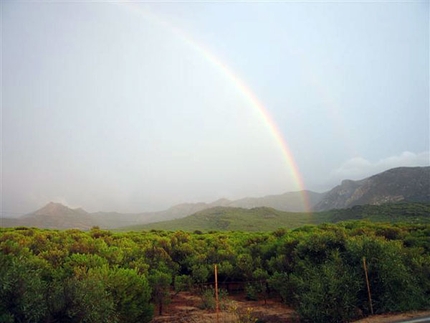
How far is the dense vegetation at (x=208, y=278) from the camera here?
37.7ft

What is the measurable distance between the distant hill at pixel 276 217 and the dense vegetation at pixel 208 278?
71993 millimetres

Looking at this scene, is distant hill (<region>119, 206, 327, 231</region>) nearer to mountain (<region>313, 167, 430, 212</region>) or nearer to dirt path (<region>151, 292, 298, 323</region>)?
mountain (<region>313, 167, 430, 212</region>)

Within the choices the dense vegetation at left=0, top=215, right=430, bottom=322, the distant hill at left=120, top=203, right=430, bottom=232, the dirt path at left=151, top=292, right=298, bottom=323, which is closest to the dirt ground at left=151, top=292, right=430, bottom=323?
the dirt path at left=151, top=292, right=298, bottom=323

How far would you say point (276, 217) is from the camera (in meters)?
168

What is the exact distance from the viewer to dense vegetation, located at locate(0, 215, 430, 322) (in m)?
11.5

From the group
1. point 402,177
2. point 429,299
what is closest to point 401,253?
point 429,299

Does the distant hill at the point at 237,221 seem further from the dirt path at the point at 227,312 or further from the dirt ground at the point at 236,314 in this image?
A: the dirt ground at the point at 236,314

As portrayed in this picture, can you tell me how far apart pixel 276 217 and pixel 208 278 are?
473 ft

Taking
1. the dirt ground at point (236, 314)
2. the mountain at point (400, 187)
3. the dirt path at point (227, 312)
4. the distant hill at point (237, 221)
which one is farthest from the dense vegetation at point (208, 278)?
the mountain at point (400, 187)

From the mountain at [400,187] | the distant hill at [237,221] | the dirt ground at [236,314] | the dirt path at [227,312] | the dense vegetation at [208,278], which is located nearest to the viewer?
the dense vegetation at [208,278]

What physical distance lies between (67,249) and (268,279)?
16.3 metres

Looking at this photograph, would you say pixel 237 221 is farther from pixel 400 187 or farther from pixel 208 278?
pixel 208 278

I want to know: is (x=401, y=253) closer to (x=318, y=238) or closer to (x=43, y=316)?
(x=318, y=238)

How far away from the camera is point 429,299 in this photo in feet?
59.4
